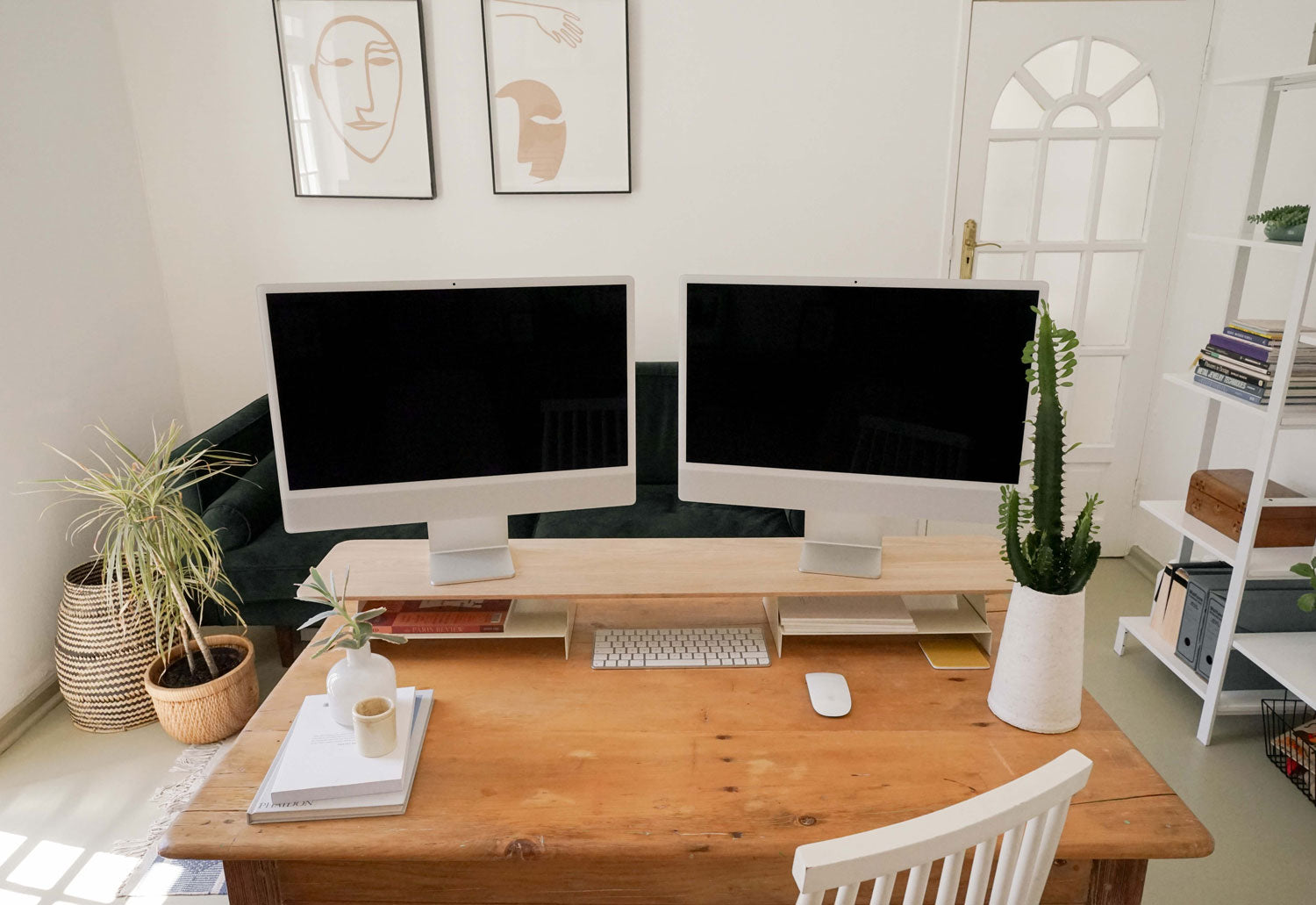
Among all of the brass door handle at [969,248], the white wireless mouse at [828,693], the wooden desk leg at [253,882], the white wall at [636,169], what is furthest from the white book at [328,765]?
the brass door handle at [969,248]

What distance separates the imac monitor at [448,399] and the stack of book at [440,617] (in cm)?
5

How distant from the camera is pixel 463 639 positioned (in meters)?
1.54

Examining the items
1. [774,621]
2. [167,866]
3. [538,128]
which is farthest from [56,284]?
[774,621]

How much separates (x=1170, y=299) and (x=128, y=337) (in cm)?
380

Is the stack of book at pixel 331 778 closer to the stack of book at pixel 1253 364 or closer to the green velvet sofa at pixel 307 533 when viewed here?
the green velvet sofa at pixel 307 533

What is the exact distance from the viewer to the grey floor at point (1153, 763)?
1.93 m

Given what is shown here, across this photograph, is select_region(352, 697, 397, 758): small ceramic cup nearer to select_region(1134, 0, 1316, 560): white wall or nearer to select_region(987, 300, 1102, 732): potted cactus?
select_region(987, 300, 1102, 732): potted cactus

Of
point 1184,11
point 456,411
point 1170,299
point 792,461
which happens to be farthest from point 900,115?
point 456,411

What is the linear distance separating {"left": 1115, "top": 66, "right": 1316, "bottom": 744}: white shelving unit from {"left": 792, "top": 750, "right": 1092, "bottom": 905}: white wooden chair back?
168 cm

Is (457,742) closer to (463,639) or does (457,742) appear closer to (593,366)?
(463,639)

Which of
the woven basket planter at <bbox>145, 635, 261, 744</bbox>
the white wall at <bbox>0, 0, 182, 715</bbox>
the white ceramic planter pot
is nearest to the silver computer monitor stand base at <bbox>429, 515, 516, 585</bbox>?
the white ceramic planter pot

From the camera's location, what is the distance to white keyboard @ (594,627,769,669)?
A: 4.78 ft

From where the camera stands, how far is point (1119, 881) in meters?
1.15

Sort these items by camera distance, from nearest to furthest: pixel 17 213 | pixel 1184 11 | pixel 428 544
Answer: pixel 428 544
pixel 17 213
pixel 1184 11
